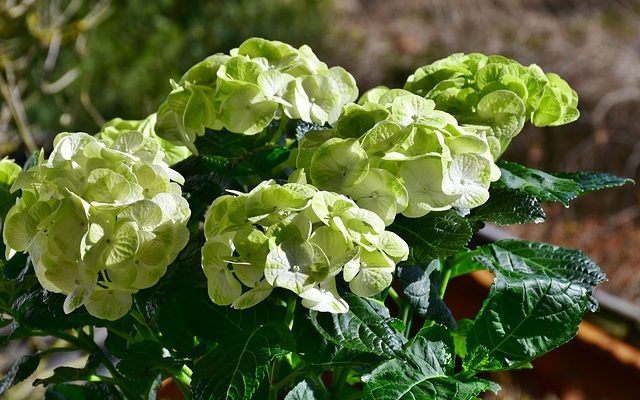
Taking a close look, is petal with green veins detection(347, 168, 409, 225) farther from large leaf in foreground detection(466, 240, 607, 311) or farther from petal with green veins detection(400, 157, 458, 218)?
large leaf in foreground detection(466, 240, 607, 311)

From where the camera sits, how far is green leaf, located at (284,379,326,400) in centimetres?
63

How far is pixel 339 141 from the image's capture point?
0.59 metres

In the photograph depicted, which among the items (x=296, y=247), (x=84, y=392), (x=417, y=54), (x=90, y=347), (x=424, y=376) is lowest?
(x=417, y=54)

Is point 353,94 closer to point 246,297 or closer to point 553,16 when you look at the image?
Answer: point 246,297

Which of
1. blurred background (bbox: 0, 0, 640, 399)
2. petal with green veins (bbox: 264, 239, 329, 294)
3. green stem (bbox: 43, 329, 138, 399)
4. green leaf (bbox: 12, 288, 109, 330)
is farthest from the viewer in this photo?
blurred background (bbox: 0, 0, 640, 399)

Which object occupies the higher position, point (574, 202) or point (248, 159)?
point (248, 159)

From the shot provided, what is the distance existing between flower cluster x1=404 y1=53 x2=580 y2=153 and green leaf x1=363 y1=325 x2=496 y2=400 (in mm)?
167

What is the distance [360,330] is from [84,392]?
1.29ft

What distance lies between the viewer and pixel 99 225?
562 millimetres

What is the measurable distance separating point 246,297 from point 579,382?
1403 mm

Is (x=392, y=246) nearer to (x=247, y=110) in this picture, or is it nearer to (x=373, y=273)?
(x=373, y=273)

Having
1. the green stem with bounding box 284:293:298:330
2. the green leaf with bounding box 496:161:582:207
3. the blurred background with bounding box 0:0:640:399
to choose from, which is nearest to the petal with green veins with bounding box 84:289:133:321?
the green stem with bounding box 284:293:298:330

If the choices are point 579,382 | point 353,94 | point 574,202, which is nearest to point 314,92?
point 353,94

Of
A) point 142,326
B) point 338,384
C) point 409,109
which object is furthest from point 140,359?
point 409,109
